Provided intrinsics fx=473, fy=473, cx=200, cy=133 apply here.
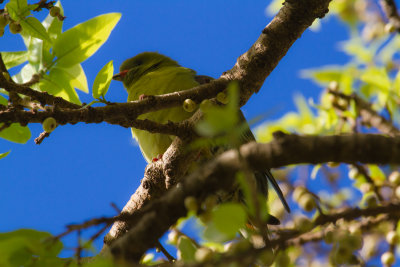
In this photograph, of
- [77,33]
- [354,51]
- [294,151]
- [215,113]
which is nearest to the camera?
[215,113]

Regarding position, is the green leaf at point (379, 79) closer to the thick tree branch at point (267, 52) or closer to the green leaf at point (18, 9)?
the thick tree branch at point (267, 52)

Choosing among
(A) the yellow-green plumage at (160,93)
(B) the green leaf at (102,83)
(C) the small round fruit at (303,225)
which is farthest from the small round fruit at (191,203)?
(A) the yellow-green plumage at (160,93)

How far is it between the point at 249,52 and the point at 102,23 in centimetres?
84

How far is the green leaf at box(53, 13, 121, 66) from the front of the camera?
2.41 meters

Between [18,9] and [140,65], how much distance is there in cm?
274

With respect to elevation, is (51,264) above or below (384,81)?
below

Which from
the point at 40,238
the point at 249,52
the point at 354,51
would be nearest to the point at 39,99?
the point at 40,238

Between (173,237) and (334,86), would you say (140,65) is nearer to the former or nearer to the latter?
(334,86)

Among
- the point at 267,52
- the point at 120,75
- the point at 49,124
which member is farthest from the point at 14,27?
the point at 120,75

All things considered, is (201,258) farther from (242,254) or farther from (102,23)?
(102,23)

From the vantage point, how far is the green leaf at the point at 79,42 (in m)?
2.41

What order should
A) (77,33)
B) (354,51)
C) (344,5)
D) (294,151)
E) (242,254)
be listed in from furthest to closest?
1. (344,5)
2. (354,51)
3. (77,33)
4. (294,151)
5. (242,254)

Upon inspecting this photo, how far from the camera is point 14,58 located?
2549 mm

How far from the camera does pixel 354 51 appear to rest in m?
3.75
